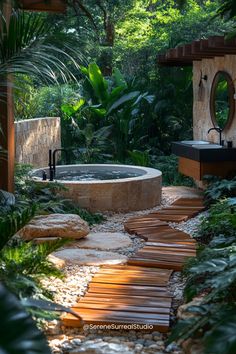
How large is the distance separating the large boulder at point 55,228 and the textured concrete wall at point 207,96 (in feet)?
11.6

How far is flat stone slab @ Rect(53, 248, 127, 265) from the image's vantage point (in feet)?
15.9

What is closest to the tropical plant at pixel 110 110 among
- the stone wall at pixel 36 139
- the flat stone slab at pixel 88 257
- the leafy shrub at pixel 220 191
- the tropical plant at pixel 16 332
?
the stone wall at pixel 36 139

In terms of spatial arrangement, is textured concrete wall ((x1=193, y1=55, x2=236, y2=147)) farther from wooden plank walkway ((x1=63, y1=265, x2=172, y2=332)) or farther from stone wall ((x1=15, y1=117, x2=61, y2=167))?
wooden plank walkway ((x1=63, y1=265, x2=172, y2=332))

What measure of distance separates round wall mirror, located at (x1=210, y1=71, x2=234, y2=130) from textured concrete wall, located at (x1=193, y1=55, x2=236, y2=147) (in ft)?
0.31

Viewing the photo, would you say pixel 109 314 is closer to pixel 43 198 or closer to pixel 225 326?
pixel 225 326

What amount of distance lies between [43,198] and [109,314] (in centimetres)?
392

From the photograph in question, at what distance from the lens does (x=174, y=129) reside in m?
12.1

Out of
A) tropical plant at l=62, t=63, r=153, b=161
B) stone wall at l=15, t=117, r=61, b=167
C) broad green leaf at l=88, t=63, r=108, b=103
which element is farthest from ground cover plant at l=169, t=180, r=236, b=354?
broad green leaf at l=88, t=63, r=108, b=103

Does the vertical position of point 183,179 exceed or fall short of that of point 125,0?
it falls short

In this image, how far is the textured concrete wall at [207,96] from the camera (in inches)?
331

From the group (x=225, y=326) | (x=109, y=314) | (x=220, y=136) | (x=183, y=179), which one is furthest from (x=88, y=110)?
(x=225, y=326)

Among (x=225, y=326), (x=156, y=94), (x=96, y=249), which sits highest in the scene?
(x=156, y=94)

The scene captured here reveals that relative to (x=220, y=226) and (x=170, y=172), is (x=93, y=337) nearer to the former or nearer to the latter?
(x=220, y=226)

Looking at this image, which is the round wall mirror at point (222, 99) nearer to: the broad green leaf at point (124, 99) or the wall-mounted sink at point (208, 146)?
the wall-mounted sink at point (208, 146)
